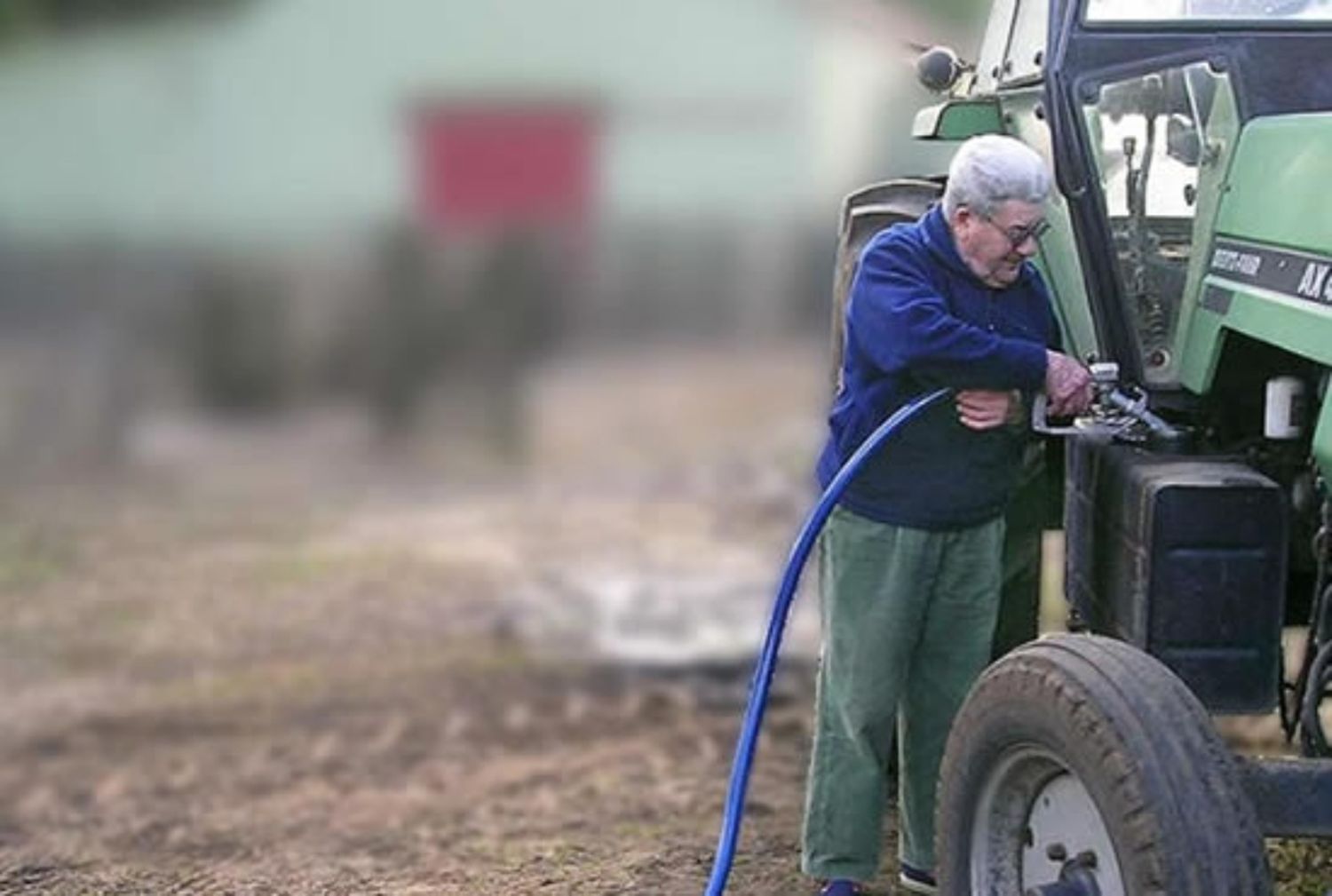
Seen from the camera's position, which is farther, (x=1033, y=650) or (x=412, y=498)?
(x=412, y=498)

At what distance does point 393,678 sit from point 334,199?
9323mm

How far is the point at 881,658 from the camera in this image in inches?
→ 194

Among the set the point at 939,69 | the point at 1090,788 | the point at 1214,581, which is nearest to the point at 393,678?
the point at 939,69

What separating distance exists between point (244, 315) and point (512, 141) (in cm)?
336

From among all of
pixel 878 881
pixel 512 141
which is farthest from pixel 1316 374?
pixel 512 141

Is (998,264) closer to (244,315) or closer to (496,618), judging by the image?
(496,618)

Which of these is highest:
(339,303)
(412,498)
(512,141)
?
(512,141)

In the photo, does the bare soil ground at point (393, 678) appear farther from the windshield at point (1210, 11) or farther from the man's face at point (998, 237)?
the windshield at point (1210, 11)

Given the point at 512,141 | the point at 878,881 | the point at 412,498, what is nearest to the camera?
the point at 878,881

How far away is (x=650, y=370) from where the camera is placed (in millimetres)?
20672

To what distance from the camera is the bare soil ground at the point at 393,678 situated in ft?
20.0

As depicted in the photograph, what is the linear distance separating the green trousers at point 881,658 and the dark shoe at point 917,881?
0.57 feet

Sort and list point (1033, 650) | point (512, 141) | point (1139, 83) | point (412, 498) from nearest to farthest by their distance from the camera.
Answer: point (1033, 650) → point (1139, 83) → point (412, 498) → point (512, 141)

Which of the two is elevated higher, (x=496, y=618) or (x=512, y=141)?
(x=512, y=141)
